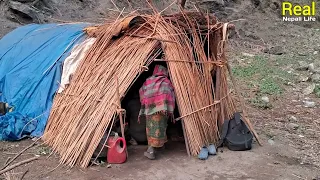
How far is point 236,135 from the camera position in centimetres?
472

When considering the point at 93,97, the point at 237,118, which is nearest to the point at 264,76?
the point at 237,118

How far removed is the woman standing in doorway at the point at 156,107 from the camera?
14.1ft

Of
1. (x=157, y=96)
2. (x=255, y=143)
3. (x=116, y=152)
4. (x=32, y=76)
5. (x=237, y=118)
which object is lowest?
(x=255, y=143)

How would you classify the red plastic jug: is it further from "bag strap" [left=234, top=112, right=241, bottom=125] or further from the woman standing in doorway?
"bag strap" [left=234, top=112, right=241, bottom=125]

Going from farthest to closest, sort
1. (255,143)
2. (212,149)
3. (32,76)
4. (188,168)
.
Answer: (32,76)
(255,143)
(212,149)
(188,168)

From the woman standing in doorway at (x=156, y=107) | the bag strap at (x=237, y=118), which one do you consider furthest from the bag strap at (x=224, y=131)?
the woman standing in doorway at (x=156, y=107)

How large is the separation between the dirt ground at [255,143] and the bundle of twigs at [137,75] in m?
0.24

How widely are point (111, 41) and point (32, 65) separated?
1.26 metres

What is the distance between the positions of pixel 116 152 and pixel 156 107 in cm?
60

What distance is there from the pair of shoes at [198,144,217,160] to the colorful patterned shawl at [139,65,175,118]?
0.53 metres

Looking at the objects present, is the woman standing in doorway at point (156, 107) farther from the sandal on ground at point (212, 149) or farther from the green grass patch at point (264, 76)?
the green grass patch at point (264, 76)

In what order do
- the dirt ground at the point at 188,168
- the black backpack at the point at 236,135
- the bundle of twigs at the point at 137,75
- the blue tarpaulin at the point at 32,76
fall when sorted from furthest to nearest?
the blue tarpaulin at the point at 32,76 < the black backpack at the point at 236,135 < the bundle of twigs at the point at 137,75 < the dirt ground at the point at 188,168

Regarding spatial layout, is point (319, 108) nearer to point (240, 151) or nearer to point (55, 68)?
point (240, 151)

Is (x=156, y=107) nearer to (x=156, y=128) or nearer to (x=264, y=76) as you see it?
(x=156, y=128)
